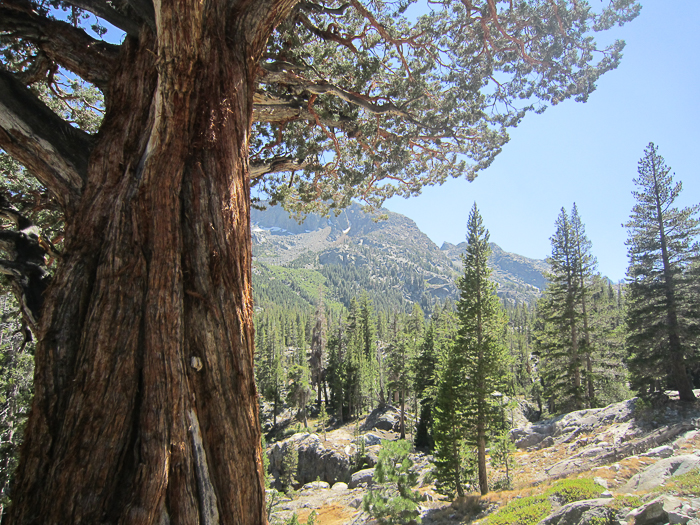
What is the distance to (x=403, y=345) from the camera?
33.3m

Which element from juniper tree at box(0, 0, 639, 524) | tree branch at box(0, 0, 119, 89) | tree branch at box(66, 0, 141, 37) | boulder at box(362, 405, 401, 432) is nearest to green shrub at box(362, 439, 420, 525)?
juniper tree at box(0, 0, 639, 524)

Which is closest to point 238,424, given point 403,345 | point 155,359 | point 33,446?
point 155,359

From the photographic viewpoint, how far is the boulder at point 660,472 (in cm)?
890

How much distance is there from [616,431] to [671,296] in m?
7.00

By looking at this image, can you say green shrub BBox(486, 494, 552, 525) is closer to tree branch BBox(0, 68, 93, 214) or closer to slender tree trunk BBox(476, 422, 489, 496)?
slender tree trunk BBox(476, 422, 489, 496)

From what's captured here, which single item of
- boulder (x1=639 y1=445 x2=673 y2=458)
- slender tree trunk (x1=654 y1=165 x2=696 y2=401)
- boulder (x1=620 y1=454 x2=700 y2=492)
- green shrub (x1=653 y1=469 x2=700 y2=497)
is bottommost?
boulder (x1=639 y1=445 x2=673 y2=458)

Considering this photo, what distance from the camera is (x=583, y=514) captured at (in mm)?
7523

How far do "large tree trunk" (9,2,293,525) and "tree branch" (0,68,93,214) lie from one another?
0.19 meters

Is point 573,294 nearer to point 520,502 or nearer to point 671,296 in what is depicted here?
point 671,296

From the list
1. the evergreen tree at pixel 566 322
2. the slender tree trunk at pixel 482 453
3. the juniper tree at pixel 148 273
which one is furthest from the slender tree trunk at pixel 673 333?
the juniper tree at pixel 148 273

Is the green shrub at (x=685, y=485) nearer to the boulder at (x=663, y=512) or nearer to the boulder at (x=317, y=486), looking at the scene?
the boulder at (x=663, y=512)

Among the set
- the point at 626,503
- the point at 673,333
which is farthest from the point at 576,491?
the point at 673,333

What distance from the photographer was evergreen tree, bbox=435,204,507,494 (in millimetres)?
15305

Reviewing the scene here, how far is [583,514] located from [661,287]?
1526cm
